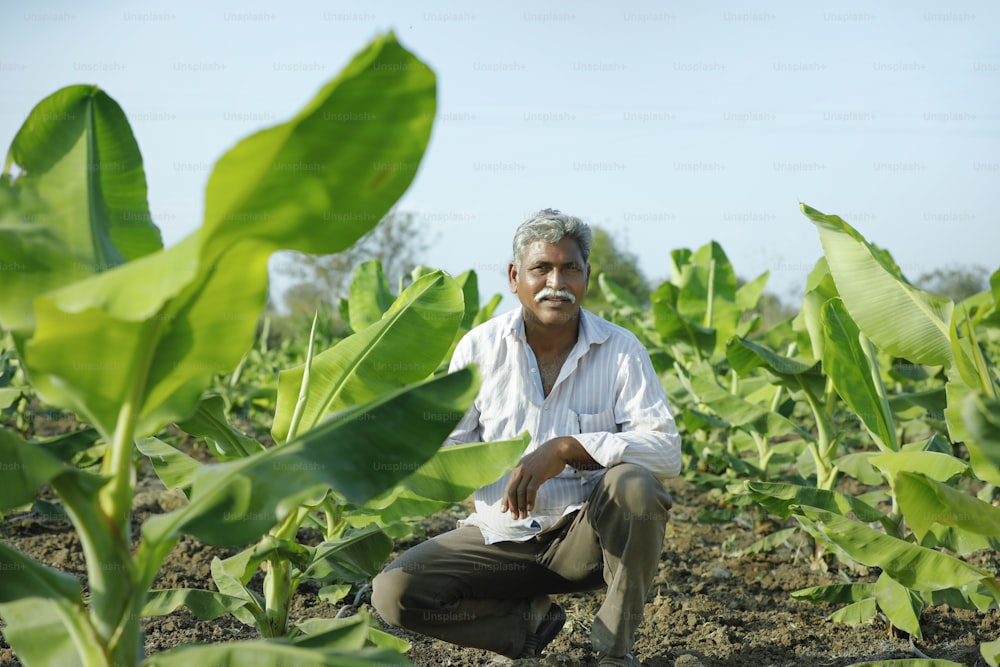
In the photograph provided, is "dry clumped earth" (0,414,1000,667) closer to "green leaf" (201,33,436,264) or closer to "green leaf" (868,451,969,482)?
"green leaf" (868,451,969,482)

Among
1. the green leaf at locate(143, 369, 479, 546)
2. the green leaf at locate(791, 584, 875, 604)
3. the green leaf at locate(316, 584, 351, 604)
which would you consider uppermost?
the green leaf at locate(143, 369, 479, 546)

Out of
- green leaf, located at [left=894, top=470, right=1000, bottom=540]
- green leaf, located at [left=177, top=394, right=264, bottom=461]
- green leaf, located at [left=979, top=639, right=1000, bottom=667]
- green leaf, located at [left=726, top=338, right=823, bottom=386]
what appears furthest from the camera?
green leaf, located at [left=726, top=338, right=823, bottom=386]

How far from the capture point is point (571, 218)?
10.9ft

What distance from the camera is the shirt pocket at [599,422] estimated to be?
3.28m

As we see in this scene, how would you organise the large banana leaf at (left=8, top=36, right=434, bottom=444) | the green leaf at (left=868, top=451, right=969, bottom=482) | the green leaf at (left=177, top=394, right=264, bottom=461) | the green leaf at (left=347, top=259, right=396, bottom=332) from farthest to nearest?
the green leaf at (left=347, top=259, right=396, bottom=332)
the green leaf at (left=177, top=394, right=264, bottom=461)
the green leaf at (left=868, top=451, right=969, bottom=482)
the large banana leaf at (left=8, top=36, right=434, bottom=444)

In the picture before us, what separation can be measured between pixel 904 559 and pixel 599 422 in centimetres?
116

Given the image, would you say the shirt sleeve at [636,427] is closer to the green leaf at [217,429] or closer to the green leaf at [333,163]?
the green leaf at [217,429]

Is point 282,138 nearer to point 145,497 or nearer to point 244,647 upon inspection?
point 244,647

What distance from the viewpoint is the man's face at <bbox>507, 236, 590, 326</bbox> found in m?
3.27

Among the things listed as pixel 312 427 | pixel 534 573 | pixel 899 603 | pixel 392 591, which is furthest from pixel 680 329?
pixel 312 427

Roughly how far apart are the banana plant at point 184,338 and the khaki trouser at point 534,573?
3.63 ft

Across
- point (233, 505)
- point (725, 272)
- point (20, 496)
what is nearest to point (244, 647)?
point (233, 505)

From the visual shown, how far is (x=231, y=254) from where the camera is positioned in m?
1.77

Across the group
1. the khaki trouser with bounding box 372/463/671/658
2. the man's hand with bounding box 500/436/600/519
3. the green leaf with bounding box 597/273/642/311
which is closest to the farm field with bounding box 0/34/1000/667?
the khaki trouser with bounding box 372/463/671/658
